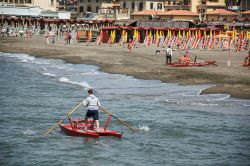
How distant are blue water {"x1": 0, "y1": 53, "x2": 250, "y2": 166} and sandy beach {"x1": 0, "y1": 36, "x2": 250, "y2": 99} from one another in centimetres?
163

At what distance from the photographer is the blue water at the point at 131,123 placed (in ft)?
76.9

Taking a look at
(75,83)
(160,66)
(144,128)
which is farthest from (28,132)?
(160,66)

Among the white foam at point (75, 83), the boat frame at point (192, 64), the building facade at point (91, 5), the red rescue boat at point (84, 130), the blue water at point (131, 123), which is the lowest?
the white foam at point (75, 83)

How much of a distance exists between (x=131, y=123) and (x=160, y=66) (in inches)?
941

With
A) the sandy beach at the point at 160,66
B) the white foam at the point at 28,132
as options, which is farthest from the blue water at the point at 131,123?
the sandy beach at the point at 160,66

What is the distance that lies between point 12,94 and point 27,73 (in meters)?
13.9

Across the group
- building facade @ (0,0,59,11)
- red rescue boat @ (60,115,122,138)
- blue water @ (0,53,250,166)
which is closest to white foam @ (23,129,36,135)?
blue water @ (0,53,250,166)

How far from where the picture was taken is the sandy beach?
4095 cm

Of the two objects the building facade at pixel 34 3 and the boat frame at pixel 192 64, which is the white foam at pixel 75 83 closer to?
the boat frame at pixel 192 64

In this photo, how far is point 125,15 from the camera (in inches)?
5310

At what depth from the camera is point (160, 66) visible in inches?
2094

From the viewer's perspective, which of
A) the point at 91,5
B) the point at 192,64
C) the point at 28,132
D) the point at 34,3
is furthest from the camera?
the point at 91,5

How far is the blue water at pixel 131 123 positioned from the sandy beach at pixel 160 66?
1.63 metres

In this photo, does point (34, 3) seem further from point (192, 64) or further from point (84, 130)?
point (84, 130)
